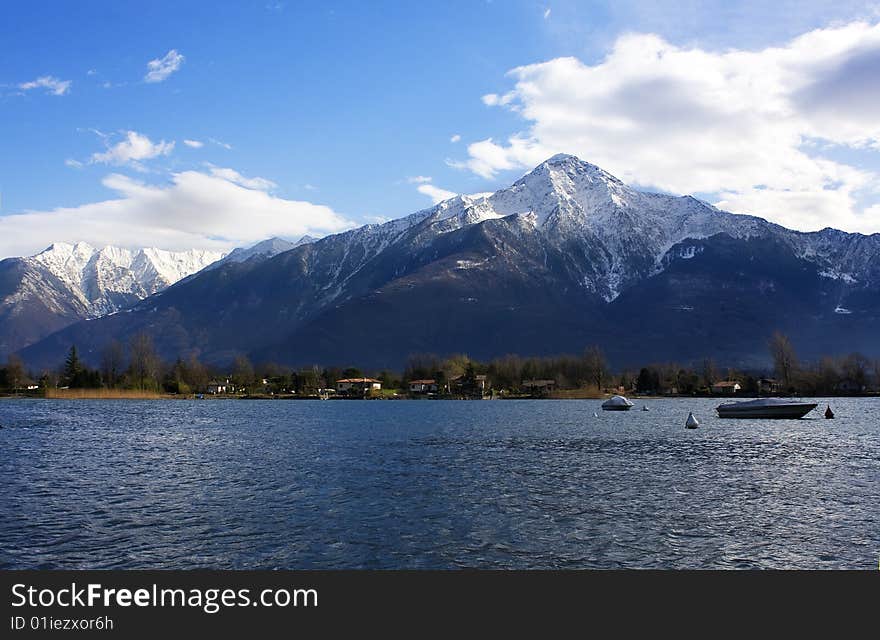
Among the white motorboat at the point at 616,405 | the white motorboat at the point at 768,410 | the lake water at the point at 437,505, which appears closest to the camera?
the lake water at the point at 437,505

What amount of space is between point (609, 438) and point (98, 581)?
6801cm

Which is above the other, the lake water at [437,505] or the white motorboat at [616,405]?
the lake water at [437,505]

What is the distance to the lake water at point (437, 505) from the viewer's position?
27.5 metres

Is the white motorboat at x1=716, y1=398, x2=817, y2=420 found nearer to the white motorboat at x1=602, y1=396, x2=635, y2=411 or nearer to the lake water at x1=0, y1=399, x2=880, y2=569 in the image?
the white motorboat at x1=602, y1=396, x2=635, y2=411

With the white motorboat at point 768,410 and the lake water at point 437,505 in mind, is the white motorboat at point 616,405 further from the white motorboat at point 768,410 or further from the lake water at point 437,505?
the lake water at point 437,505

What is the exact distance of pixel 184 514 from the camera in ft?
115

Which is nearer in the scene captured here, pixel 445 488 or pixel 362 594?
pixel 362 594

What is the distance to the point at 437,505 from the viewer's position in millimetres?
37750

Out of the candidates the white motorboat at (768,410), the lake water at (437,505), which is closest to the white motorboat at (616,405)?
the white motorboat at (768,410)

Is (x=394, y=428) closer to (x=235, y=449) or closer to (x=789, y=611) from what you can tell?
(x=235, y=449)

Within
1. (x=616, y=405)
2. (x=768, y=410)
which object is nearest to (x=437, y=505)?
(x=768, y=410)

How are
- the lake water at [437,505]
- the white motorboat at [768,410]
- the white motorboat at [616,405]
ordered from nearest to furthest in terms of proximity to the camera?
the lake water at [437,505] → the white motorboat at [768,410] → the white motorboat at [616,405]

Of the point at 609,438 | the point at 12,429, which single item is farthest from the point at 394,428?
the point at 12,429

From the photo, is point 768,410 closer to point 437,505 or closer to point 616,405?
point 616,405
